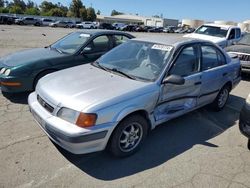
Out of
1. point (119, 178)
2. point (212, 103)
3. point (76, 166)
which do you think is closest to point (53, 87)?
point (76, 166)

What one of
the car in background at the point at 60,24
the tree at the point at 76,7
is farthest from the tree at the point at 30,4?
the car in background at the point at 60,24

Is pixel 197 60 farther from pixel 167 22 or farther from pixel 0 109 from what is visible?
pixel 167 22

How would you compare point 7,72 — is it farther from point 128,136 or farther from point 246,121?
point 246,121

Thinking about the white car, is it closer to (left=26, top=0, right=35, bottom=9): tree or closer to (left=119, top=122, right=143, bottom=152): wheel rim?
(left=119, top=122, right=143, bottom=152): wheel rim

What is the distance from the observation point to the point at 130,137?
3502 mm

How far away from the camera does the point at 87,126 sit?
9.60 ft

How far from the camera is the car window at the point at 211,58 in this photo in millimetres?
4562

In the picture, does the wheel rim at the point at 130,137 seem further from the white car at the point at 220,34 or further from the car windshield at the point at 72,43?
the white car at the point at 220,34

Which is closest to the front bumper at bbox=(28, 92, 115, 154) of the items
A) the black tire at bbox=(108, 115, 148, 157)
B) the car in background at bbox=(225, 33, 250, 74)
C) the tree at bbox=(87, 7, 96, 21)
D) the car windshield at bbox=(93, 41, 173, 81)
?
the black tire at bbox=(108, 115, 148, 157)

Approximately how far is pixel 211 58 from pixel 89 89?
2.69 metres

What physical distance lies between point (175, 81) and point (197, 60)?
1097mm

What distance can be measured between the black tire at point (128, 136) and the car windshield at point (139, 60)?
65 cm

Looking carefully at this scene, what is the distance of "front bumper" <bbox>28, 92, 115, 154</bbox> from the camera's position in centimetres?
290

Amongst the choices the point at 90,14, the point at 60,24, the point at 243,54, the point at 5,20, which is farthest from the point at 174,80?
the point at 90,14
